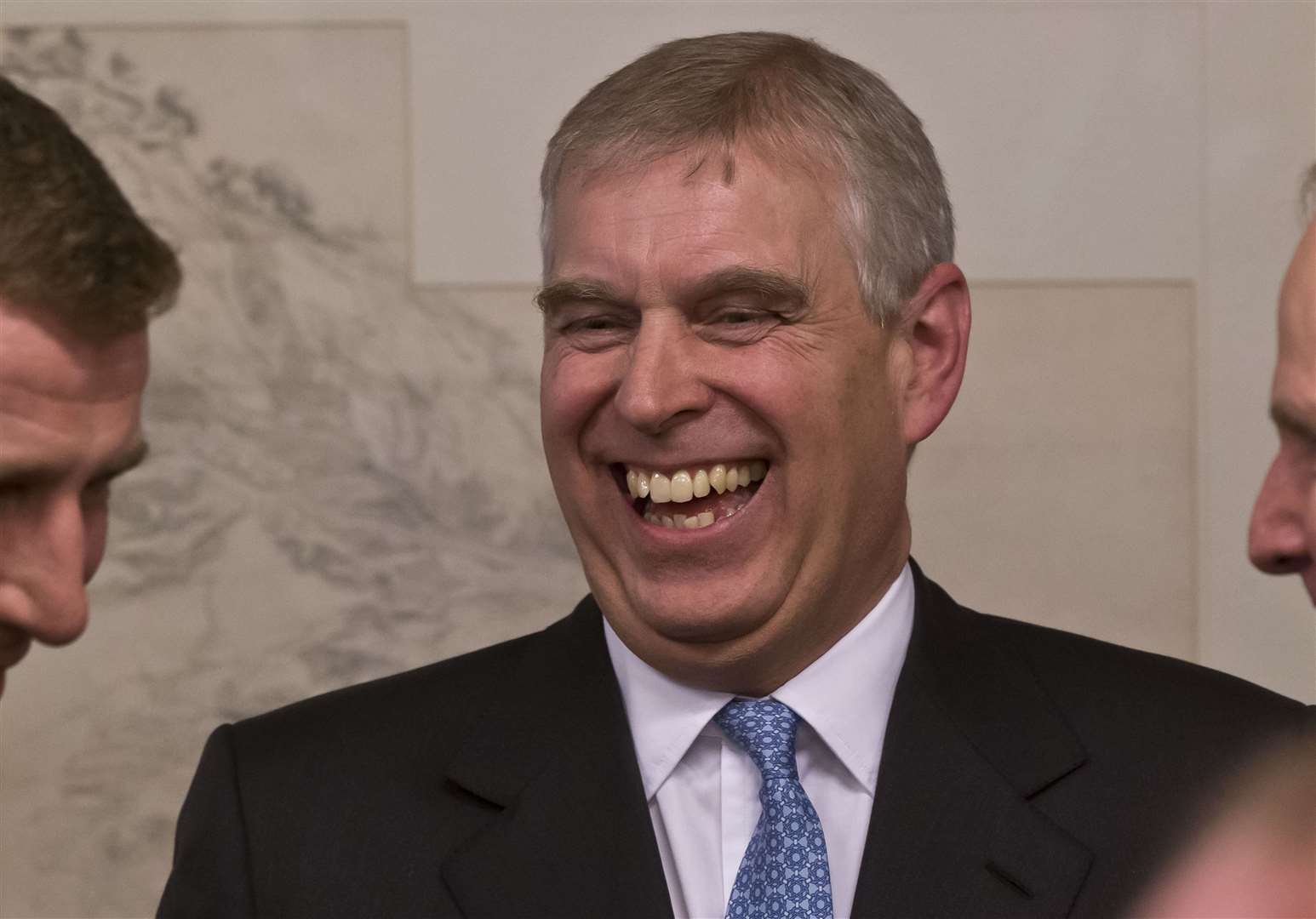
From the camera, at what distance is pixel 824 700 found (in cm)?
235

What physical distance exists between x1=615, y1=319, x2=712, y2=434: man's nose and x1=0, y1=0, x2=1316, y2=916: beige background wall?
137cm

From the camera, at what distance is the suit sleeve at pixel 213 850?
2.28 meters

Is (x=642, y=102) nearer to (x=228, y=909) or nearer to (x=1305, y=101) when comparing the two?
(x=228, y=909)

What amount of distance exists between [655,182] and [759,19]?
1.42 meters

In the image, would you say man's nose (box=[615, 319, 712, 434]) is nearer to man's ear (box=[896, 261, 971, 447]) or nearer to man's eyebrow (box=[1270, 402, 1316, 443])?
man's ear (box=[896, 261, 971, 447])

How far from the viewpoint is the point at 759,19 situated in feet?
11.7

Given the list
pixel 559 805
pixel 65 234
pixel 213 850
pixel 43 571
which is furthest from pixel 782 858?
pixel 65 234

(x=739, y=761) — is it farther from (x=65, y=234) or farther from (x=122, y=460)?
(x=65, y=234)

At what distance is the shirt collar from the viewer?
2.32 m

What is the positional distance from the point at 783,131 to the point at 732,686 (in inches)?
26.9

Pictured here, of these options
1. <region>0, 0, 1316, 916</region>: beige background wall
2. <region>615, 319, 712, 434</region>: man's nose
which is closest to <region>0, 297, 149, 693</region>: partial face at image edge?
<region>615, 319, 712, 434</region>: man's nose

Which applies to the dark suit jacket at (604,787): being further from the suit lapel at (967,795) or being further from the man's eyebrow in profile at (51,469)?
the man's eyebrow in profile at (51,469)

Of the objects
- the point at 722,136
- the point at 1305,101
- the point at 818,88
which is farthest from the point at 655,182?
the point at 1305,101

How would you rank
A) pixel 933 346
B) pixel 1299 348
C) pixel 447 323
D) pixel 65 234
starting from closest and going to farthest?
pixel 65 234 < pixel 1299 348 < pixel 933 346 < pixel 447 323
